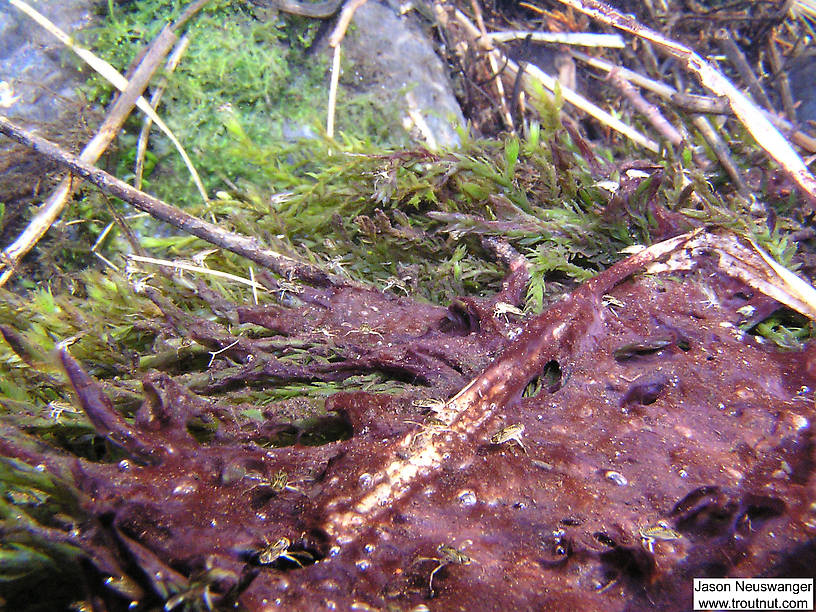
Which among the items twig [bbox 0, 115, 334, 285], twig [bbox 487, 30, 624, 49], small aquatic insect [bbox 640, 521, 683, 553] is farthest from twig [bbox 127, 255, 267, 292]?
twig [bbox 487, 30, 624, 49]

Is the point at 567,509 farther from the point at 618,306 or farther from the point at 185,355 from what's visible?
the point at 185,355

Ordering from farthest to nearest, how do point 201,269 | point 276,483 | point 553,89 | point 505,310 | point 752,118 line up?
point 553,89
point 752,118
point 201,269
point 505,310
point 276,483

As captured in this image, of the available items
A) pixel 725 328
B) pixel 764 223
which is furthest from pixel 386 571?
pixel 764 223

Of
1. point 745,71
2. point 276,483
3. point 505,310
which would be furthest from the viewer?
point 745,71

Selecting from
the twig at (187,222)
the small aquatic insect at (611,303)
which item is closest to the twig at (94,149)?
the twig at (187,222)

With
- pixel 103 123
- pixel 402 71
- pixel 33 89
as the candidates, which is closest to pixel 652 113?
pixel 402 71

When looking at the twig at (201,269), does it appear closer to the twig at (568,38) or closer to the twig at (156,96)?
the twig at (156,96)

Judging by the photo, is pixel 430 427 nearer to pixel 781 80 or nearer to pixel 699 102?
pixel 699 102
